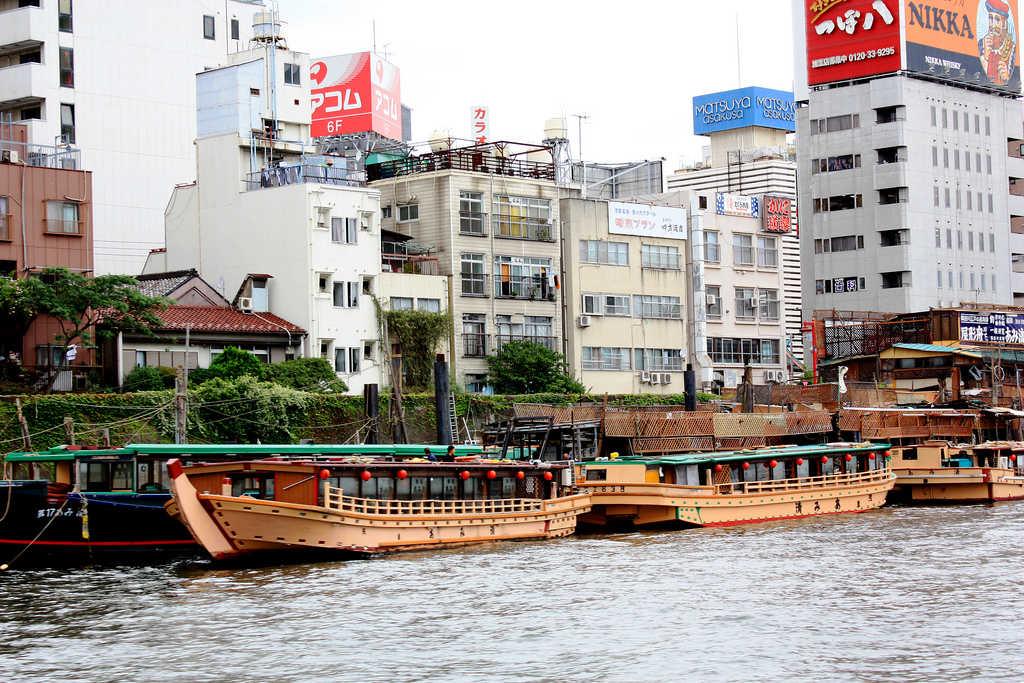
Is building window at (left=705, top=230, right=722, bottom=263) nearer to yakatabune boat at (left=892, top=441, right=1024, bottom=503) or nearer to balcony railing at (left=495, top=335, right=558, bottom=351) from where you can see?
balcony railing at (left=495, top=335, right=558, bottom=351)

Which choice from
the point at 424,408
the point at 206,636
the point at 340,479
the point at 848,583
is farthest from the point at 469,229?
the point at 206,636

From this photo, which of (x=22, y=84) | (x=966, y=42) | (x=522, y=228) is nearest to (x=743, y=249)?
(x=522, y=228)

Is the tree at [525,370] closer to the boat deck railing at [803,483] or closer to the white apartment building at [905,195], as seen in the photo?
the boat deck railing at [803,483]

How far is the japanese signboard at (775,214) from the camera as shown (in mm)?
80500

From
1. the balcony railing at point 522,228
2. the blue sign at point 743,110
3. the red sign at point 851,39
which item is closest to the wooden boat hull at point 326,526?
the balcony railing at point 522,228

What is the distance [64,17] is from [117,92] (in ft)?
Result: 16.5

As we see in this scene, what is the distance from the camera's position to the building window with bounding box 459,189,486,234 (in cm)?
6488

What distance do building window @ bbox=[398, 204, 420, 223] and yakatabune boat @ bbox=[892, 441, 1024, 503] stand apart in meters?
26.1

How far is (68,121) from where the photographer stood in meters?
74.1

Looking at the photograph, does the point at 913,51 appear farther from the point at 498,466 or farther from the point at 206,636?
the point at 206,636

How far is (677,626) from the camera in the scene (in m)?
25.7

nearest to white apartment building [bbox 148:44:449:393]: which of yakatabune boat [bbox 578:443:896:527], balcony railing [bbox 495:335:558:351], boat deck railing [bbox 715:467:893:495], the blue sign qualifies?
balcony railing [bbox 495:335:558:351]

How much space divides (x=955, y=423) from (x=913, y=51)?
41.2m

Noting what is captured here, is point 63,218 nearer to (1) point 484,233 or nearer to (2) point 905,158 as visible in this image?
(1) point 484,233
